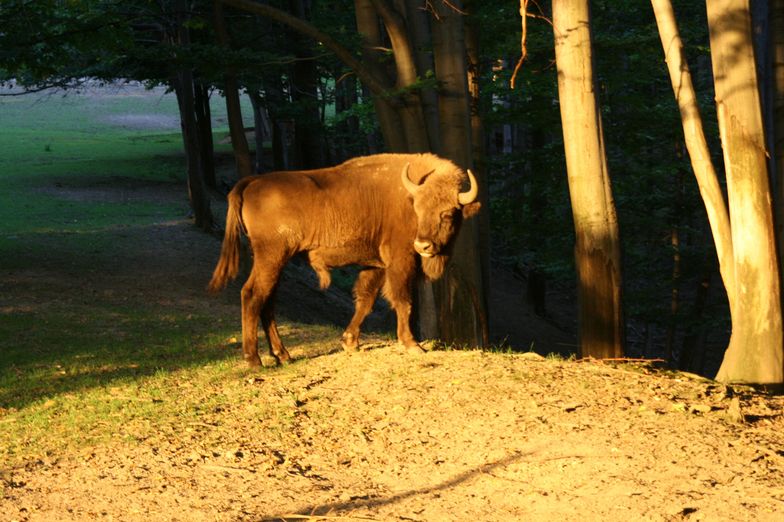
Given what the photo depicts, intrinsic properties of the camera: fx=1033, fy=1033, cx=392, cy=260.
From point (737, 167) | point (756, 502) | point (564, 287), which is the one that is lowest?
point (564, 287)

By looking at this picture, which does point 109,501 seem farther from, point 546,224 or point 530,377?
point 546,224

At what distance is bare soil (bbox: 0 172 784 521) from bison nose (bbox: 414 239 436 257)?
1049 millimetres

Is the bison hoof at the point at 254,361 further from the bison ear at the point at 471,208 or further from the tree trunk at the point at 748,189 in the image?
the tree trunk at the point at 748,189

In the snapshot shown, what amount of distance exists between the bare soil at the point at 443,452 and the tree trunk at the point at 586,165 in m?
1.52

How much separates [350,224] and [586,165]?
2730mm

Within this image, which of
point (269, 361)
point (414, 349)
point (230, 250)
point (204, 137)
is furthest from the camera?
point (204, 137)

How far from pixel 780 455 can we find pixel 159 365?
6.81m

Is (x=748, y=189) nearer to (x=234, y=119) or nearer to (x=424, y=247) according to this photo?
(x=424, y=247)

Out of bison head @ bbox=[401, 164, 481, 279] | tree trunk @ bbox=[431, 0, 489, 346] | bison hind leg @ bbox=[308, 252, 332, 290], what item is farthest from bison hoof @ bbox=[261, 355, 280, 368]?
tree trunk @ bbox=[431, 0, 489, 346]

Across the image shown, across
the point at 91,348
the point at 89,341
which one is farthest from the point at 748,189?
the point at 89,341

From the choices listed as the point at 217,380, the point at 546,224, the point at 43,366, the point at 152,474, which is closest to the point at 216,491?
the point at 152,474

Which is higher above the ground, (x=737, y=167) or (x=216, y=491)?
(x=737, y=167)

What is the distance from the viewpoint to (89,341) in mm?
Result: 13562

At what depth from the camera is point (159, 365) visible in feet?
38.3
